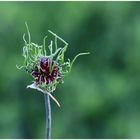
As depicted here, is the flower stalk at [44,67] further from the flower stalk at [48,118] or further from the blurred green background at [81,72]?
the blurred green background at [81,72]

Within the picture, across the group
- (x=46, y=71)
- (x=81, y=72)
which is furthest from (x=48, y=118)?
(x=81, y=72)

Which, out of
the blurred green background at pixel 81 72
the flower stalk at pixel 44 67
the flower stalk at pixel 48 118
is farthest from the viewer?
the blurred green background at pixel 81 72

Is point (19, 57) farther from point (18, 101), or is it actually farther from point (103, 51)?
point (103, 51)

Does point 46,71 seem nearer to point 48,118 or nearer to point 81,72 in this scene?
point 48,118

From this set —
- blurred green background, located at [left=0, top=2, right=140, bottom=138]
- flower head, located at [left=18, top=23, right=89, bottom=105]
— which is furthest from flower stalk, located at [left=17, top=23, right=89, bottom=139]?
blurred green background, located at [left=0, top=2, right=140, bottom=138]

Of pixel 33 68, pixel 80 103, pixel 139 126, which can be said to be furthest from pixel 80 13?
pixel 33 68

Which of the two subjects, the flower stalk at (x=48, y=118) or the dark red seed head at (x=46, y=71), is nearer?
the flower stalk at (x=48, y=118)

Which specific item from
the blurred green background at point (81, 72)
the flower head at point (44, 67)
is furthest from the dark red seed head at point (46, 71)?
the blurred green background at point (81, 72)

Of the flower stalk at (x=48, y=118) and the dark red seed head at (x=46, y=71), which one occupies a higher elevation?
the dark red seed head at (x=46, y=71)
